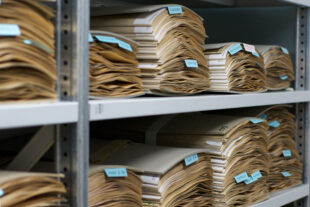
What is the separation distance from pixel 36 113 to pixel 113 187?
0.42 m

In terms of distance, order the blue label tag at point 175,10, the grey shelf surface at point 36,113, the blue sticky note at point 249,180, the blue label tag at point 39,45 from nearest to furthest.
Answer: the grey shelf surface at point 36,113 < the blue label tag at point 39,45 < the blue label tag at point 175,10 < the blue sticky note at point 249,180

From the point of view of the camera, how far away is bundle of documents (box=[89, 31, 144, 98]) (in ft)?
4.38

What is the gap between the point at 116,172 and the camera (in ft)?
4.40

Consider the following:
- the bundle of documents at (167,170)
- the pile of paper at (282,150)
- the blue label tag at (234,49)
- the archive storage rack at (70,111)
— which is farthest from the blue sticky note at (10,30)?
the pile of paper at (282,150)

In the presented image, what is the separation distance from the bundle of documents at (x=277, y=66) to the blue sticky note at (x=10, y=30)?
130cm

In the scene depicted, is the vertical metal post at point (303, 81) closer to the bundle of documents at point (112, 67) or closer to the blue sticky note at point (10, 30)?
the bundle of documents at point (112, 67)

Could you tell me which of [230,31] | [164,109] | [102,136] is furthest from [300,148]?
[164,109]

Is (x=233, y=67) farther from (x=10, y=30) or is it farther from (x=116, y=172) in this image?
(x=10, y=30)

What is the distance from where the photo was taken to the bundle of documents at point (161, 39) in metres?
1.55

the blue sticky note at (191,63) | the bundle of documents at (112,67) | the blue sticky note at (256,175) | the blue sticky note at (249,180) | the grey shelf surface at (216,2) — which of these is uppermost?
the grey shelf surface at (216,2)

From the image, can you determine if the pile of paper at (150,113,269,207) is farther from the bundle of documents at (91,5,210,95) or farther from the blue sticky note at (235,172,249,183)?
the bundle of documents at (91,5,210,95)

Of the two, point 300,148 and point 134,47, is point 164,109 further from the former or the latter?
point 300,148

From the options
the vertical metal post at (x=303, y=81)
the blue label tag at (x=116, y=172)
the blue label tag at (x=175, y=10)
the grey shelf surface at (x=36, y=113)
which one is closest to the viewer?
the grey shelf surface at (x=36, y=113)

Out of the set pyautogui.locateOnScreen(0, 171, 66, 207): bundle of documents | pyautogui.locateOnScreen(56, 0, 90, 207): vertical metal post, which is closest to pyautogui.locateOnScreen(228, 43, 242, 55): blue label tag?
pyautogui.locateOnScreen(56, 0, 90, 207): vertical metal post
